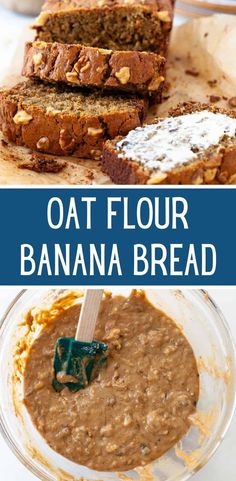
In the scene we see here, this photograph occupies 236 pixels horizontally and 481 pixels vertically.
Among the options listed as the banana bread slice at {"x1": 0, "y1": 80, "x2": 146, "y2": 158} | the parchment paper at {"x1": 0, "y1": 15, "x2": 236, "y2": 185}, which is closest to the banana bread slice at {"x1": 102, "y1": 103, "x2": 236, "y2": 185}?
the banana bread slice at {"x1": 0, "y1": 80, "x2": 146, "y2": 158}

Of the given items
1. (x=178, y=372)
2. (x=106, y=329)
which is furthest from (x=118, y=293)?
(x=178, y=372)

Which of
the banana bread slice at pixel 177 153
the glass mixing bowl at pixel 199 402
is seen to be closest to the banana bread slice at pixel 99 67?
the banana bread slice at pixel 177 153

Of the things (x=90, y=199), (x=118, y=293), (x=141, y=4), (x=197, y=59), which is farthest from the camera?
(x=197, y=59)

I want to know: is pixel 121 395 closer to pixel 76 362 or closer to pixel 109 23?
pixel 76 362

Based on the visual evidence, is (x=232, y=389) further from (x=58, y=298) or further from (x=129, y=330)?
(x=58, y=298)

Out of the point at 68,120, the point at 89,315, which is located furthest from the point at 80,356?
the point at 68,120

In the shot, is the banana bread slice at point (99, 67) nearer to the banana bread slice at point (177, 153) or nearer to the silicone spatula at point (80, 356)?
the banana bread slice at point (177, 153)
